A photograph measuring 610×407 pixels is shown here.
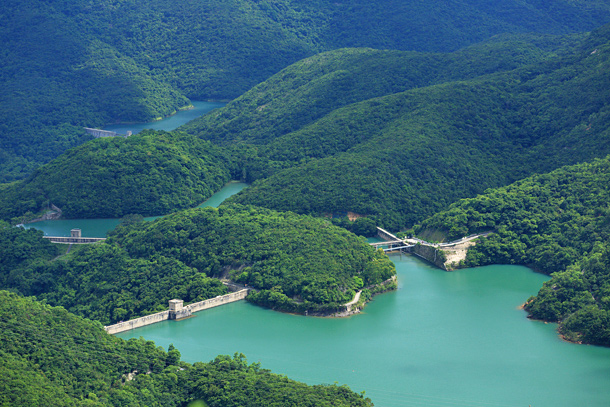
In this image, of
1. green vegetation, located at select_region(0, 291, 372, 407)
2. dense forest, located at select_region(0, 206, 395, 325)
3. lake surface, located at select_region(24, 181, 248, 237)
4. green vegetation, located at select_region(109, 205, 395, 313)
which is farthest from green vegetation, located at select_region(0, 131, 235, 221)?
green vegetation, located at select_region(0, 291, 372, 407)

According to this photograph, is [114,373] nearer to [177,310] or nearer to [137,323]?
[137,323]

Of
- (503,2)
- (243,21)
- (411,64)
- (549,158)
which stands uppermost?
(503,2)

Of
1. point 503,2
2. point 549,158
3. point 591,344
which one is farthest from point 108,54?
point 591,344

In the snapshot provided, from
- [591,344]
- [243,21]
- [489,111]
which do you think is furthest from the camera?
[243,21]

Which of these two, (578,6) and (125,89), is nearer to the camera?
(125,89)

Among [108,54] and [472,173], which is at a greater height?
[108,54]

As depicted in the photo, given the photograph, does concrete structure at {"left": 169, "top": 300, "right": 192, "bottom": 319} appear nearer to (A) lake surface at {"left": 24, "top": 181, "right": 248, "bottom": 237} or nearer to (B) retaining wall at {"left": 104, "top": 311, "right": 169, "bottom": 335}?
(B) retaining wall at {"left": 104, "top": 311, "right": 169, "bottom": 335}

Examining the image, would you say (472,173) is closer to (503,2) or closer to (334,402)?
(334,402)
